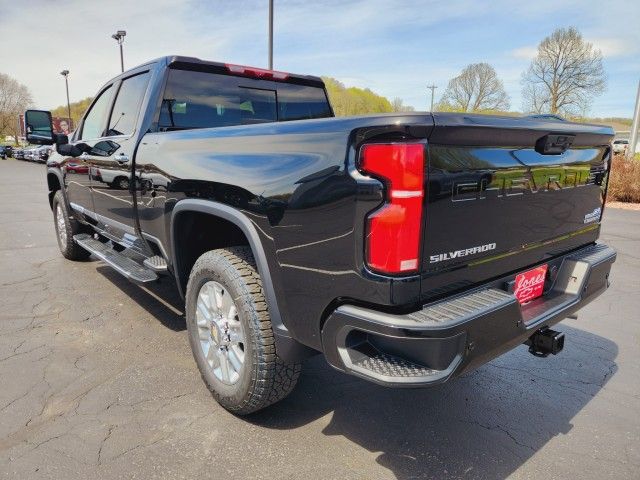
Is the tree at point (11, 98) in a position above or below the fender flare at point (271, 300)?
above

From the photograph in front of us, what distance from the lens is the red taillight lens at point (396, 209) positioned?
1708mm

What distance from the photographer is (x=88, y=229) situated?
548cm

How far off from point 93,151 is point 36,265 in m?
2.33

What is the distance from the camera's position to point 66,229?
18.4ft

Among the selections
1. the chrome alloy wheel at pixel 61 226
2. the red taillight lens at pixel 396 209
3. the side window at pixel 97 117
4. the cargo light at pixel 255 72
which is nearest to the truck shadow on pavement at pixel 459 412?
the red taillight lens at pixel 396 209

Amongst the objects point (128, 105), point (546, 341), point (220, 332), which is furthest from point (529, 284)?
point (128, 105)

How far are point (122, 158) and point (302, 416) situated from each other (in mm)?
2311

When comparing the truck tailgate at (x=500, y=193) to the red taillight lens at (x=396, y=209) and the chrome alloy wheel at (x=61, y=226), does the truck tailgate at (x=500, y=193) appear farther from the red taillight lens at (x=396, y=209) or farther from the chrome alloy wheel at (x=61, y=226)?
the chrome alloy wheel at (x=61, y=226)

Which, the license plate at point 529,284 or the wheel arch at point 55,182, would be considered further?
the wheel arch at point 55,182

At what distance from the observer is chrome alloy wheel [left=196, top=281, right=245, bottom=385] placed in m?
2.54

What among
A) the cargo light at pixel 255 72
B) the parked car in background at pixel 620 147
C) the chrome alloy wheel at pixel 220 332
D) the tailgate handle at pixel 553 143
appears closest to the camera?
the tailgate handle at pixel 553 143

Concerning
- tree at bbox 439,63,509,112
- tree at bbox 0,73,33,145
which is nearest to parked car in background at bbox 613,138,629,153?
tree at bbox 439,63,509,112

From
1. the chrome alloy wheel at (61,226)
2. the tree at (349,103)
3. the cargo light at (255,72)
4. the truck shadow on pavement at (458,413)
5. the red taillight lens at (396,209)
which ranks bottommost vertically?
the truck shadow on pavement at (458,413)

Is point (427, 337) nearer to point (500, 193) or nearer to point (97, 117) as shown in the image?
point (500, 193)
